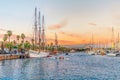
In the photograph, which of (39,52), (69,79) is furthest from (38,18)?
(69,79)

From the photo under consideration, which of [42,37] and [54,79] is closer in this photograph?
[54,79]

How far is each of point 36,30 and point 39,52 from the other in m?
14.9

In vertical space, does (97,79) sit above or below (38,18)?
below

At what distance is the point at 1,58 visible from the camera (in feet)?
446

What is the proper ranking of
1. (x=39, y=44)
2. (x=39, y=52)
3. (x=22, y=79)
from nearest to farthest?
1. (x=22, y=79)
2. (x=39, y=52)
3. (x=39, y=44)

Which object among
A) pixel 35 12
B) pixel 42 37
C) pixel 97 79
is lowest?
pixel 97 79

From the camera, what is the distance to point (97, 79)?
59.5 metres

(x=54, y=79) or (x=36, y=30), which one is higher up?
(x=36, y=30)

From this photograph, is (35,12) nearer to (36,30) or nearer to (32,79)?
(36,30)

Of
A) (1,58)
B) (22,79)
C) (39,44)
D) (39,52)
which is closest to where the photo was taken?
(22,79)

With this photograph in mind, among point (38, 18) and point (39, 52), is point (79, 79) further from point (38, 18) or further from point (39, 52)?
point (38, 18)

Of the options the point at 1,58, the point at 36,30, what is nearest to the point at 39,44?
the point at 36,30

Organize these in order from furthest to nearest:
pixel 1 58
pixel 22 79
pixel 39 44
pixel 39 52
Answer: pixel 39 44, pixel 39 52, pixel 1 58, pixel 22 79

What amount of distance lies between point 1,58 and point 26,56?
35.6 meters
